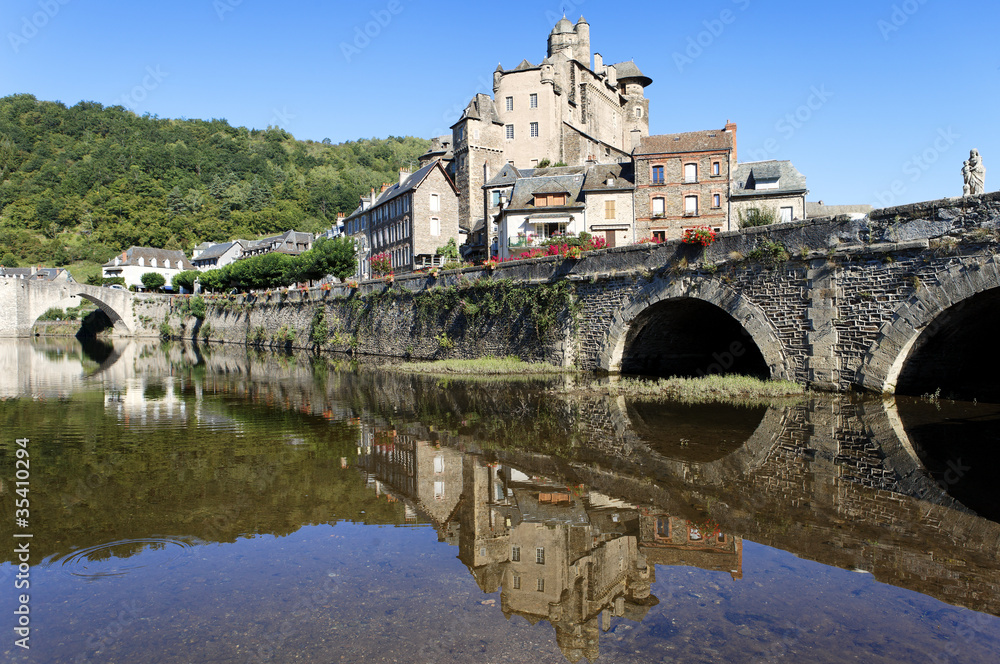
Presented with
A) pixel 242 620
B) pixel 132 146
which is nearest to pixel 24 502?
pixel 242 620

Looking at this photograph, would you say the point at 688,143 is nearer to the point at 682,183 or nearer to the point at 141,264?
the point at 682,183

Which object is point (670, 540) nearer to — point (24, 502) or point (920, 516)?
point (920, 516)

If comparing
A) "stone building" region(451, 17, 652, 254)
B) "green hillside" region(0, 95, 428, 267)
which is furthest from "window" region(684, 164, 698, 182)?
"green hillside" region(0, 95, 428, 267)

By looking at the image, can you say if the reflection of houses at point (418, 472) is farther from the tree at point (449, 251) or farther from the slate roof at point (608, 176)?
the tree at point (449, 251)

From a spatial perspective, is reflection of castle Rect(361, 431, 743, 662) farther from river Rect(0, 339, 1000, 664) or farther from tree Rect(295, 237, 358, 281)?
tree Rect(295, 237, 358, 281)

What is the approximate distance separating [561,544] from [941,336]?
36.3 feet

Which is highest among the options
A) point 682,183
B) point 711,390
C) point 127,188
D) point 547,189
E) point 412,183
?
point 127,188

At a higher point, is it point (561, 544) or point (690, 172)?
point (690, 172)

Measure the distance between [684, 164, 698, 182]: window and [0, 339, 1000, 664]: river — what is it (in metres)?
26.3

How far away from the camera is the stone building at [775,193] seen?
37.6 metres

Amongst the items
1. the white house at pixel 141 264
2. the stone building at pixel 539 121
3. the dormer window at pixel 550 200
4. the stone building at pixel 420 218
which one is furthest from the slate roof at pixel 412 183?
the white house at pixel 141 264

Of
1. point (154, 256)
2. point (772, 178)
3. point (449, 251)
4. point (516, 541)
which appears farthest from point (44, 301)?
point (516, 541)

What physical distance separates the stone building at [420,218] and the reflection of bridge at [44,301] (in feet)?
89.0

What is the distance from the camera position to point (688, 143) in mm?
36438
